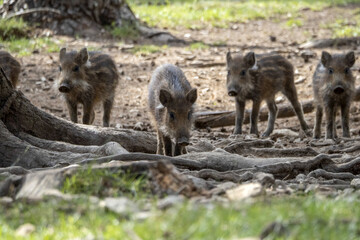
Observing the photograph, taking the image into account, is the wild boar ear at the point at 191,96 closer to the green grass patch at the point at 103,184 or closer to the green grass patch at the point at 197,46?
the green grass patch at the point at 103,184

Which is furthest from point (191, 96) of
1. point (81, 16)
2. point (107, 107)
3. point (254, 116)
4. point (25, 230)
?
point (81, 16)

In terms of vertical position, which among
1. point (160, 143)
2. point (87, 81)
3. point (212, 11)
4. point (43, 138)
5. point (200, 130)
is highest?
point (212, 11)

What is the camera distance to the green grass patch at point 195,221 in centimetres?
310

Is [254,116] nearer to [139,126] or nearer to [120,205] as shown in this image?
[139,126]

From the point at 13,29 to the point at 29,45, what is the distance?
0.66 meters

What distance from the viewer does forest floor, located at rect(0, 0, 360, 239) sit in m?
3.19

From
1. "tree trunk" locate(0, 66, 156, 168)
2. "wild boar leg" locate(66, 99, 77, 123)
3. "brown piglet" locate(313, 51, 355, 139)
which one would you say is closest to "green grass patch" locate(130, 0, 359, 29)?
"brown piglet" locate(313, 51, 355, 139)

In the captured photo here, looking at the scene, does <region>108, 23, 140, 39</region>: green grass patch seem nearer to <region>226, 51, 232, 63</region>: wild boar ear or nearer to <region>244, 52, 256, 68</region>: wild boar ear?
<region>226, 51, 232, 63</region>: wild boar ear

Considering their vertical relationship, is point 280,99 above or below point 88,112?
below

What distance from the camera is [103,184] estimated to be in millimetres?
4102

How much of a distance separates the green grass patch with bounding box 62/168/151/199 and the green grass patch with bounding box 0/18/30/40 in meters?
9.36

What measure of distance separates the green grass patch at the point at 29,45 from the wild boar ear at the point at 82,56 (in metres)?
3.37

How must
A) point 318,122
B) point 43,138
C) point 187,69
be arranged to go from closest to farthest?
point 43,138 < point 318,122 < point 187,69

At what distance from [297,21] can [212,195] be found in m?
13.5
